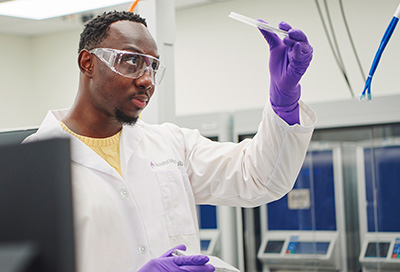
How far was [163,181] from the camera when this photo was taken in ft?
4.62

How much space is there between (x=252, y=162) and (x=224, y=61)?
3157 mm

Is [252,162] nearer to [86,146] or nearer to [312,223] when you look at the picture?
[86,146]

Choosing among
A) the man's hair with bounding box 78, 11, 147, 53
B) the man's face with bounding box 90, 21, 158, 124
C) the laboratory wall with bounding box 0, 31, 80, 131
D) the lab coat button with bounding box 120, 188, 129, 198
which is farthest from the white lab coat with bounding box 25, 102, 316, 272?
the laboratory wall with bounding box 0, 31, 80, 131

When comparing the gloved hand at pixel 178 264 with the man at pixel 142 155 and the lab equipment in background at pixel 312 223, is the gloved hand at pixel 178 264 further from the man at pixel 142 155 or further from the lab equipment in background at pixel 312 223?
the lab equipment in background at pixel 312 223

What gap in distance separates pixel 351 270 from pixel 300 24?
198 cm

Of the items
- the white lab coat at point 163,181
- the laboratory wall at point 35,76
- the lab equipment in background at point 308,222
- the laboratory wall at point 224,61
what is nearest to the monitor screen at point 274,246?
the lab equipment in background at point 308,222

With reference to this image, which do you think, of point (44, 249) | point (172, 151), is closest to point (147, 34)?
point (172, 151)

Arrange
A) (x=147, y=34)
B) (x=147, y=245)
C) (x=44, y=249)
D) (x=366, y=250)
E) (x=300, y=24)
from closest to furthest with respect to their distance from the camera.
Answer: (x=44, y=249), (x=147, y=245), (x=147, y=34), (x=366, y=250), (x=300, y=24)

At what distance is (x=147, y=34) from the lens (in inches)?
55.5

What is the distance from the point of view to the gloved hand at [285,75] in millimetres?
1297

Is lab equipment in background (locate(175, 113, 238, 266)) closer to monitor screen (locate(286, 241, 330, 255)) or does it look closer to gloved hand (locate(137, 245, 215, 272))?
monitor screen (locate(286, 241, 330, 255))

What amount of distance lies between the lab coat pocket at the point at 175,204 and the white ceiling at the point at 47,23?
3.15 meters

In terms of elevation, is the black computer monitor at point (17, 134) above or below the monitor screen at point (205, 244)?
above

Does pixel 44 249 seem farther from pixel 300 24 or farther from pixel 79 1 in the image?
pixel 300 24
